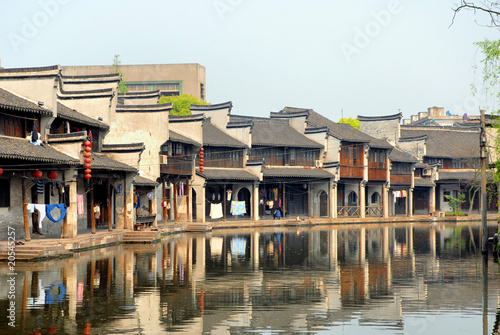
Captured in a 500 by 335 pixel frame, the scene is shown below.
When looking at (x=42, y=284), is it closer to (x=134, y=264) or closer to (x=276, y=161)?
(x=134, y=264)

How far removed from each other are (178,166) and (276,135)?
16068mm

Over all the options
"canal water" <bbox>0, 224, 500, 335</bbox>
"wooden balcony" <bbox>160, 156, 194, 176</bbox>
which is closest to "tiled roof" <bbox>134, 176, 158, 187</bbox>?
"wooden balcony" <bbox>160, 156, 194, 176</bbox>

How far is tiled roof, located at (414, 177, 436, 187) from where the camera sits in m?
67.5

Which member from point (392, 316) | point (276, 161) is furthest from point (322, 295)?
point (276, 161)

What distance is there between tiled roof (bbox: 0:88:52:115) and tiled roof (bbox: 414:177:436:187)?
4505 cm

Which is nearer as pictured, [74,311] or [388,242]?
[74,311]

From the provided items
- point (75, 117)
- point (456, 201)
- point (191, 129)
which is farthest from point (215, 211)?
point (456, 201)

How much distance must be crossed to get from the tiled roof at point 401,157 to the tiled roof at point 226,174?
17653 millimetres

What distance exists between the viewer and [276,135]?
2404 inches

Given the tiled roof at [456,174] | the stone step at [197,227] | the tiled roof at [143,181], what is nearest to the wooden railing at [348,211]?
the tiled roof at [456,174]

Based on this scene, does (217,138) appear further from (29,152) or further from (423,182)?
(29,152)

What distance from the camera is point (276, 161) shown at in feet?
195

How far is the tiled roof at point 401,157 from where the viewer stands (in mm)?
65875

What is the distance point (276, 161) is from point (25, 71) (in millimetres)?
30208
